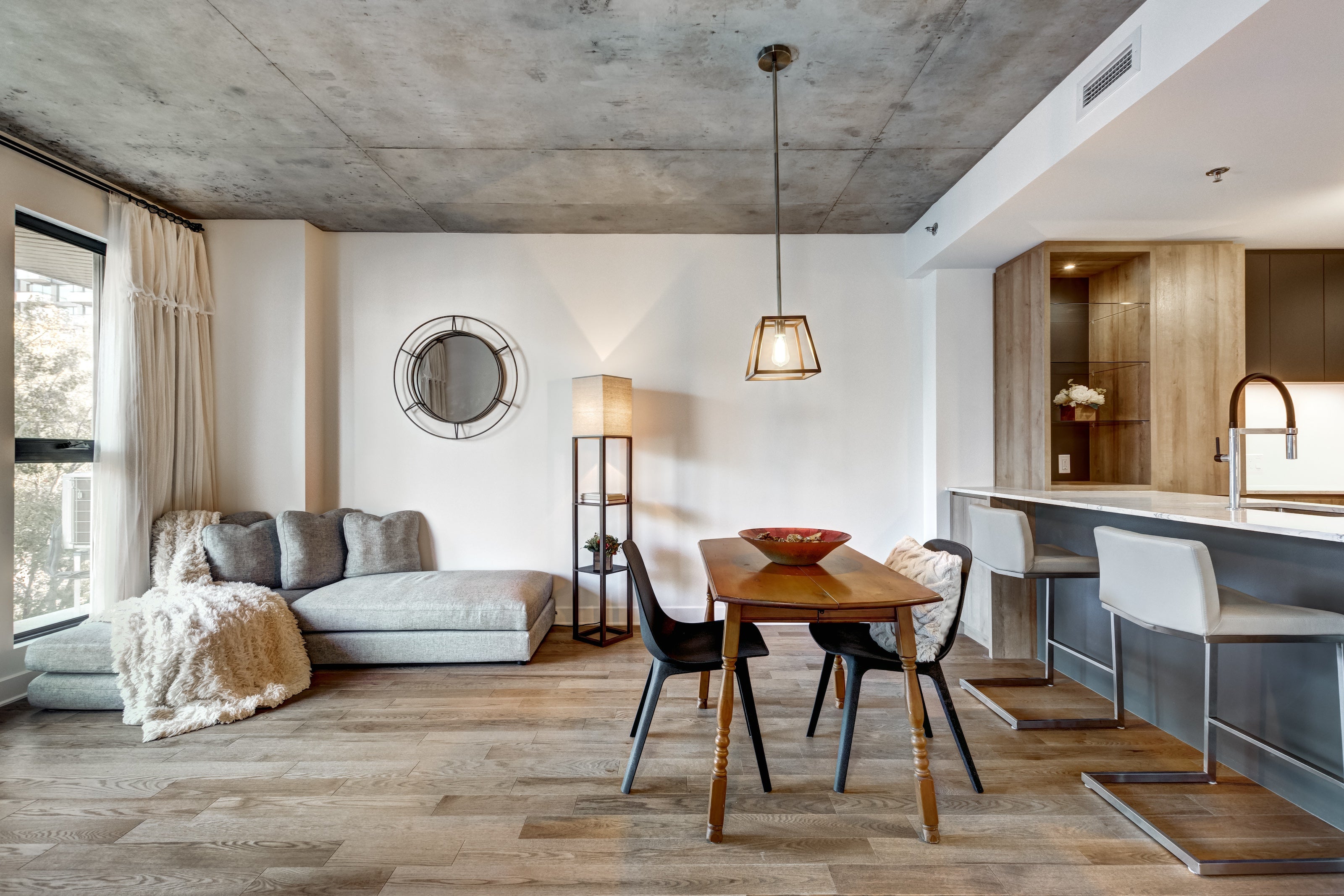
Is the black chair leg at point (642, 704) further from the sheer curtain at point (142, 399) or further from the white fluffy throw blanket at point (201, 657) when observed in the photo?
the sheer curtain at point (142, 399)

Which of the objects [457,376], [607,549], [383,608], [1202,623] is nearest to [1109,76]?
[1202,623]

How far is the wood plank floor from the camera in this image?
1795 millimetres

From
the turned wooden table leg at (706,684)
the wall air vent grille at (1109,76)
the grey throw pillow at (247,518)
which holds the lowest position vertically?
the turned wooden table leg at (706,684)

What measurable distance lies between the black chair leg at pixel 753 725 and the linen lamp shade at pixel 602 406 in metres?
1.98

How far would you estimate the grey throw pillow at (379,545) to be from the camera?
13.1ft

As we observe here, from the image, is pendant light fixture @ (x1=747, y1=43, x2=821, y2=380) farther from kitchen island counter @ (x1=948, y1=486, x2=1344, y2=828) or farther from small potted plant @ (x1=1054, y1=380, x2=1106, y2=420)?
small potted plant @ (x1=1054, y1=380, x2=1106, y2=420)

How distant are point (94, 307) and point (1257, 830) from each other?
5.64 m

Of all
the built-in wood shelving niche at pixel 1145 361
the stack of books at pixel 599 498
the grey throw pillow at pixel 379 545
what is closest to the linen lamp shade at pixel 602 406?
the stack of books at pixel 599 498

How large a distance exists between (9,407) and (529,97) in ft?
9.32

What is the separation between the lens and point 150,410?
3.57 meters

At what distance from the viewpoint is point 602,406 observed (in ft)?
12.7

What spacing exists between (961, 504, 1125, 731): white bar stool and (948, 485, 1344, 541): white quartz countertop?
24 cm

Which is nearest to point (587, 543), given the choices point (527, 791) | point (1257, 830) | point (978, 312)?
point (527, 791)

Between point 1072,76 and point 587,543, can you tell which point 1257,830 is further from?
point 587,543
